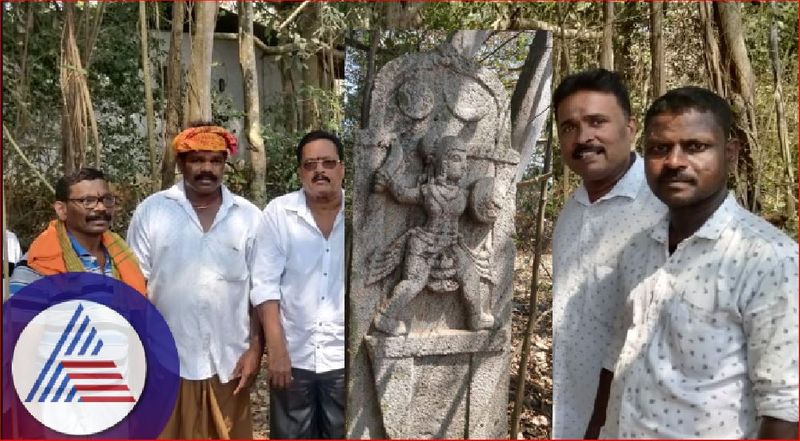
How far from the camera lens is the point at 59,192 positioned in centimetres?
276

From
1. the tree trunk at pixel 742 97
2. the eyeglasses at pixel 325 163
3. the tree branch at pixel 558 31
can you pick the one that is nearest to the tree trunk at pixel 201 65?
the eyeglasses at pixel 325 163

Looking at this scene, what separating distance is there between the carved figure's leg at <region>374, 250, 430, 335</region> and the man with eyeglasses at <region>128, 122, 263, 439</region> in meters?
0.53

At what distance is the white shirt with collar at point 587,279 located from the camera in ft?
7.87

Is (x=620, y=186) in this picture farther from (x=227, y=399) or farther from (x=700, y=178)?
(x=227, y=399)

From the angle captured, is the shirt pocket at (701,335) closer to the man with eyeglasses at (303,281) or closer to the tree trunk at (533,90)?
the tree trunk at (533,90)

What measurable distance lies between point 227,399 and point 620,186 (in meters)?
1.80

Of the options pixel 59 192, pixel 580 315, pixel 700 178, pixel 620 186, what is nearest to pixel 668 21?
pixel 620 186

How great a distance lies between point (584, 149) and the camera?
2.34m

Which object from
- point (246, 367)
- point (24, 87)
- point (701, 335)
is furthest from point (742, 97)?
point (24, 87)

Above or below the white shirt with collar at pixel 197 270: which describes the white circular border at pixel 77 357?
below

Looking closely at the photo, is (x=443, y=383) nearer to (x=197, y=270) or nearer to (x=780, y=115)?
(x=197, y=270)

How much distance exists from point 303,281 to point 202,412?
2.23 ft

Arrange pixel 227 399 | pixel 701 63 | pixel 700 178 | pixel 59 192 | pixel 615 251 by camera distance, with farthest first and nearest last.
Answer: pixel 701 63 → pixel 227 399 → pixel 59 192 → pixel 615 251 → pixel 700 178

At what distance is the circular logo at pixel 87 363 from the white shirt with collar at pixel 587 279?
155cm
